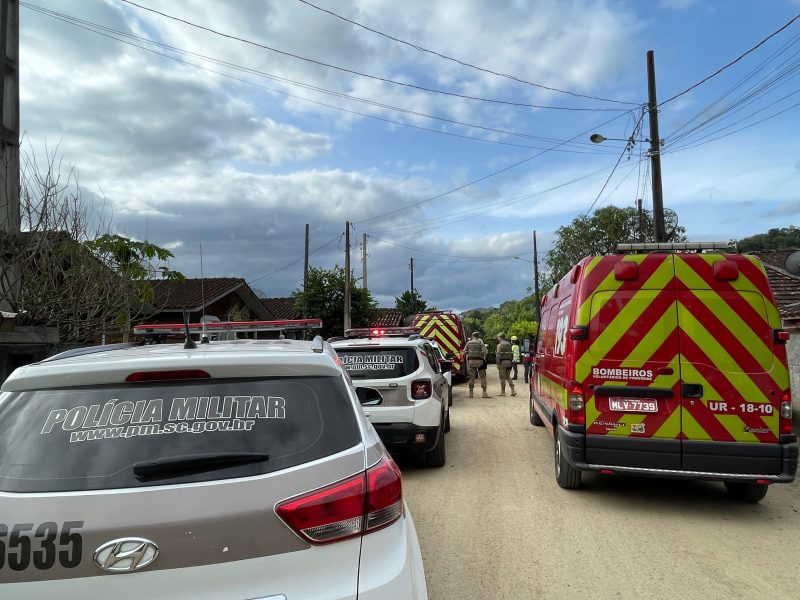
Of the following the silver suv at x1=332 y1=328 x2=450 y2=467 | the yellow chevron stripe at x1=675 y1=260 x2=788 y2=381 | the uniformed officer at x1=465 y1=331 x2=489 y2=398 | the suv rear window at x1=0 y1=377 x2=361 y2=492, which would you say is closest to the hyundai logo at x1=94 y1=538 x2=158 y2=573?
the suv rear window at x1=0 y1=377 x2=361 y2=492

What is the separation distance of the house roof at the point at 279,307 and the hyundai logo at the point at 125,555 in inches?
1294

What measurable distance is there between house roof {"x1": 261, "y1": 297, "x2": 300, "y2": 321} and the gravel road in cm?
2896

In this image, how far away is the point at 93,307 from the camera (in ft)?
32.9

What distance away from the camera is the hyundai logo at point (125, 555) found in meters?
1.80

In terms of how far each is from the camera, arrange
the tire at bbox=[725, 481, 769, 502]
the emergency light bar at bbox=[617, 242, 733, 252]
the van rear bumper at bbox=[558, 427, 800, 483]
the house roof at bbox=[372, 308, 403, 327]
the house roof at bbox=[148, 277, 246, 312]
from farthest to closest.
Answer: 1. the house roof at bbox=[372, 308, 403, 327]
2. the house roof at bbox=[148, 277, 246, 312]
3. the emergency light bar at bbox=[617, 242, 733, 252]
4. the tire at bbox=[725, 481, 769, 502]
5. the van rear bumper at bbox=[558, 427, 800, 483]

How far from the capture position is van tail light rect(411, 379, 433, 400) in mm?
7039

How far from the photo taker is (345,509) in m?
2.03

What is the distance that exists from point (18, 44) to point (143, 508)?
1025cm

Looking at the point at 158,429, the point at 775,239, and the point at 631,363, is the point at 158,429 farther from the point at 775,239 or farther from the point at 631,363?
the point at 775,239

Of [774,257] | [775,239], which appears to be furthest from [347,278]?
[775,239]

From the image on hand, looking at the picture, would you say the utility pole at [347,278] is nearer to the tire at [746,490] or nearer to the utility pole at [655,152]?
the utility pole at [655,152]

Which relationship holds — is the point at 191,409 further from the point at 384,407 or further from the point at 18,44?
the point at 18,44

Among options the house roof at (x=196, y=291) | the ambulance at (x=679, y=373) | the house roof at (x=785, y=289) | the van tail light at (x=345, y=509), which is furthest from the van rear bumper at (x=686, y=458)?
the house roof at (x=196, y=291)

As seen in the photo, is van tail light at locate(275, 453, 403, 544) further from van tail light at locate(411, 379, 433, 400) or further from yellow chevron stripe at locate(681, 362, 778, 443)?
van tail light at locate(411, 379, 433, 400)
